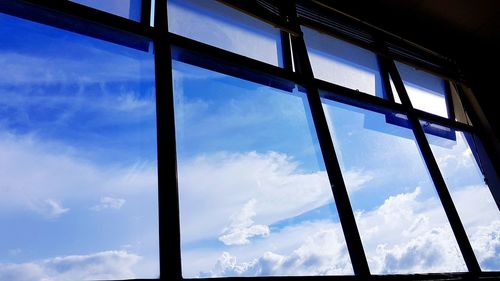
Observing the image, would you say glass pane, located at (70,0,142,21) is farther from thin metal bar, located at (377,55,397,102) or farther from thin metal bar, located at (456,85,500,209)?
thin metal bar, located at (456,85,500,209)

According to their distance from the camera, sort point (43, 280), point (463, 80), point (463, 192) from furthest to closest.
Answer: point (463, 80)
point (463, 192)
point (43, 280)

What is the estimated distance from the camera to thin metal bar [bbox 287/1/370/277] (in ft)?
5.36

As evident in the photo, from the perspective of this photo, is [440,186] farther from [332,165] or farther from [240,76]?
[240,76]

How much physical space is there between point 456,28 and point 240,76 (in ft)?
9.46

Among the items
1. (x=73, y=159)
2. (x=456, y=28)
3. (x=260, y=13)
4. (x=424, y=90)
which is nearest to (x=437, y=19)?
(x=456, y=28)

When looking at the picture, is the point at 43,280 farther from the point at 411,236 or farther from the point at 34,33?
the point at 411,236

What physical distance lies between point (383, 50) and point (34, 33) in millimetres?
2672

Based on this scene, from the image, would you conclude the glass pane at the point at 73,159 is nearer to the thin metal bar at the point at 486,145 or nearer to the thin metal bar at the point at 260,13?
the thin metal bar at the point at 260,13

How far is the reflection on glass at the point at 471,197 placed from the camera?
2.24m

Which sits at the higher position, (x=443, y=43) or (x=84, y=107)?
(x=443, y=43)

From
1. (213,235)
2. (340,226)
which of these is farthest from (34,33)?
(340,226)

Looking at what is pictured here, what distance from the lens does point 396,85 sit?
278cm


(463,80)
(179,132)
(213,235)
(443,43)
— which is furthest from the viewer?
(443,43)

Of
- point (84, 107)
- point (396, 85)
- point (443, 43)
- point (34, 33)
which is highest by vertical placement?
point (443, 43)
